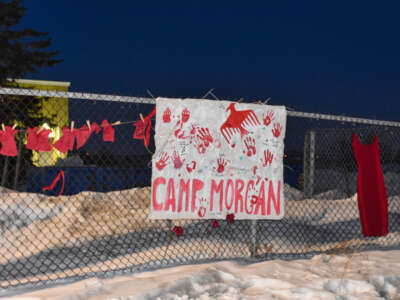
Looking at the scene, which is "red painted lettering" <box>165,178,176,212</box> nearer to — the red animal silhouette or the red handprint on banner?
the red handprint on banner

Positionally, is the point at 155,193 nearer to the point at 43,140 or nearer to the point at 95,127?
the point at 95,127

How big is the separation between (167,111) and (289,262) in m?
2.10

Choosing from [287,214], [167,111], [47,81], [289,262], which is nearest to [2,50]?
[47,81]

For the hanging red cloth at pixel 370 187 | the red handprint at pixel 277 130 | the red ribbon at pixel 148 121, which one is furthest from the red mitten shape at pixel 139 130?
the hanging red cloth at pixel 370 187

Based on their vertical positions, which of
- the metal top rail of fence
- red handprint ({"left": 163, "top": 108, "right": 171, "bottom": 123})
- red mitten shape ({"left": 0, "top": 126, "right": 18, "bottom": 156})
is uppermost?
the metal top rail of fence

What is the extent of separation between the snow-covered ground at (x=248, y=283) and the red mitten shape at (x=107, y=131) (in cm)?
138

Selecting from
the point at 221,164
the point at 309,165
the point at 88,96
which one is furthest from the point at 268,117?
the point at 309,165

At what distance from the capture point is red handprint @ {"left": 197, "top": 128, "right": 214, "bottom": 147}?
13.9ft

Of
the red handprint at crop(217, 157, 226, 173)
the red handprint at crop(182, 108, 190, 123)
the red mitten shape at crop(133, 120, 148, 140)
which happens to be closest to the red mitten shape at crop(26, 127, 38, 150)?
the red mitten shape at crop(133, 120, 148, 140)

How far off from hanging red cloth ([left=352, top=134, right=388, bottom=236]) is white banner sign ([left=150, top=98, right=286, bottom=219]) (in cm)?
113

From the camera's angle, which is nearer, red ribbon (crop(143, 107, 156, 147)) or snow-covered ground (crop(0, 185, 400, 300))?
snow-covered ground (crop(0, 185, 400, 300))

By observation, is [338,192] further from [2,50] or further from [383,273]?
[2,50]

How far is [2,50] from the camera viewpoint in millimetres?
17250

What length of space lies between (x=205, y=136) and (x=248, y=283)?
1.60 m
